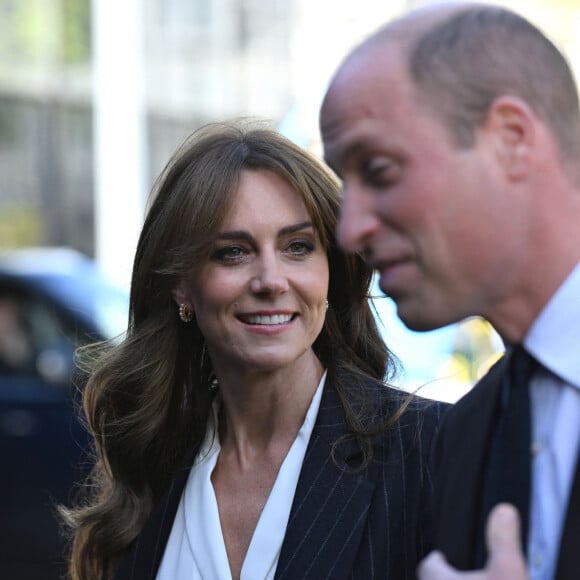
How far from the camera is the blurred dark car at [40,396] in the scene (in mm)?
6320

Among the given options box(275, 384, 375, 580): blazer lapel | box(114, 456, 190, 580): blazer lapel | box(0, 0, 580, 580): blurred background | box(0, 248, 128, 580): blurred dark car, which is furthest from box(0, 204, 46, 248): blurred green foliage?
box(275, 384, 375, 580): blazer lapel

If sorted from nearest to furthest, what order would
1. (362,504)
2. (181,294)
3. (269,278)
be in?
1. (362,504)
2. (269,278)
3. (181,294)

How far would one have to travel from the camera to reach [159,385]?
3.55m

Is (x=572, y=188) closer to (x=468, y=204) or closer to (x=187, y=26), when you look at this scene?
(x=468, y=204)

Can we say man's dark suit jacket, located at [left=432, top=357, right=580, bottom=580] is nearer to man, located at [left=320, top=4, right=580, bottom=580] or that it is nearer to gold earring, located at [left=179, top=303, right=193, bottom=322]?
man, located at [left=320, top=4, right=580, bottom=580]

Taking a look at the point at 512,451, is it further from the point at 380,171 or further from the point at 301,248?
the point at 301,248

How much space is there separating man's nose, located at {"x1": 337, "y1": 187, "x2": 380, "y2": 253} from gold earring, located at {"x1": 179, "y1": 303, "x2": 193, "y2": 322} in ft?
5.74

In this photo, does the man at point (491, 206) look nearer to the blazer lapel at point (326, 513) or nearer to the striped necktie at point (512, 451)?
the striped necktie at point (512, 451)

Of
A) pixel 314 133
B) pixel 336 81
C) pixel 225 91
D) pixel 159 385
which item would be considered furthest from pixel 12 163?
pixel 336 81

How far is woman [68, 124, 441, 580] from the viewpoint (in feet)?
9.70

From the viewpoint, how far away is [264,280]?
310cm

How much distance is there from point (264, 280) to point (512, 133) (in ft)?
4.96

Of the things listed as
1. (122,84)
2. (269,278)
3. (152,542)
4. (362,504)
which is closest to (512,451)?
(362,504)

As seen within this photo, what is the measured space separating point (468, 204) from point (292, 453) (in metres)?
1.60
